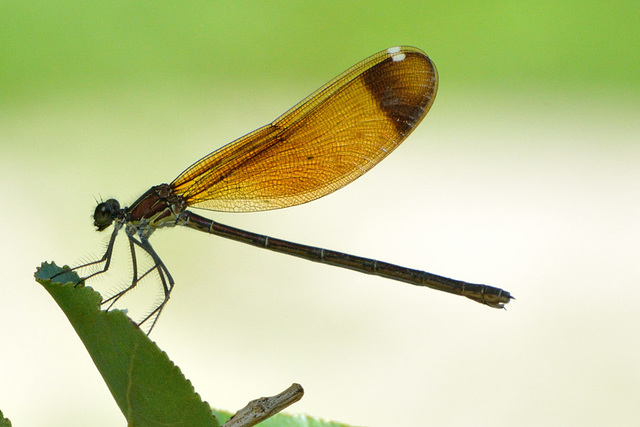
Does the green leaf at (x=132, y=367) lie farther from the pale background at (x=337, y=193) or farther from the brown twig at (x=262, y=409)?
the pale background at (x=337, y=193)

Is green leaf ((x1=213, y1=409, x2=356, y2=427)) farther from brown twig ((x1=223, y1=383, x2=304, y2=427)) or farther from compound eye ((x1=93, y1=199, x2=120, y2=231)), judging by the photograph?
compound eye ((x1=93, y1=199, x2=120, y2=231))

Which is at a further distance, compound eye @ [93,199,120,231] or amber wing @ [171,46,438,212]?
amber wing @ [171,46,438,212]

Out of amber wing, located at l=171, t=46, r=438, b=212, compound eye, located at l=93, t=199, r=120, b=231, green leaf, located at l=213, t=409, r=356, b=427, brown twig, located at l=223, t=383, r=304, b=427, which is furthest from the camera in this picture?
amber wing, located at l=171, t=46, r=438, b=212

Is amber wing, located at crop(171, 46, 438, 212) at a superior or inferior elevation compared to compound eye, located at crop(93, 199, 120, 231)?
superior

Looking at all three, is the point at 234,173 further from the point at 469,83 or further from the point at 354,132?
the point at 469,83

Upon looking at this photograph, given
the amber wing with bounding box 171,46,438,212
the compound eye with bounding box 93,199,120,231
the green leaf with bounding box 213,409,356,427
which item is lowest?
the green leaf with bounding box 213,409,356,427

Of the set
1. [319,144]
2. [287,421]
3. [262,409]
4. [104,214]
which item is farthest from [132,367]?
[319,144]

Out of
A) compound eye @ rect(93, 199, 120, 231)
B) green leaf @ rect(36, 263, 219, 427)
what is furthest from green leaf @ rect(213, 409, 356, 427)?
compound eye @ rect(93, 199, 120, 231)

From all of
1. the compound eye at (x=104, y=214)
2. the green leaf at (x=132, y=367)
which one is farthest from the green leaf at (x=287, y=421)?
the compound eye at (x=104, y=214)
